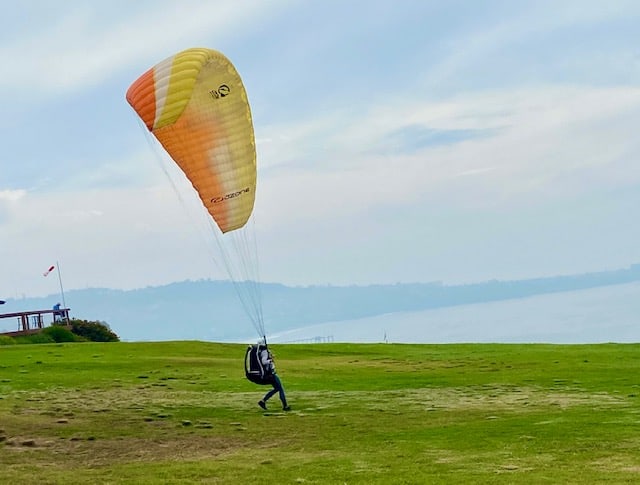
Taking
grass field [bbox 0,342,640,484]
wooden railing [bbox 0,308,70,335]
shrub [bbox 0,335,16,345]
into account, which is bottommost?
grass field [bbox 0,342,640,484]

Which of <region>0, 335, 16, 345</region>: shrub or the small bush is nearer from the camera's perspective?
<region>0, 335, 16, 345</region>: shrub

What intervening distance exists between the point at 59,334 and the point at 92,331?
14.7 feet

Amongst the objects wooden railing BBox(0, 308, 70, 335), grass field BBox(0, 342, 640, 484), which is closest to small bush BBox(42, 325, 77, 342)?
wooden railing BBox(0, 308, 70, 335)

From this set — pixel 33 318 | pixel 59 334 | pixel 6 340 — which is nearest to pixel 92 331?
pixel 33 318

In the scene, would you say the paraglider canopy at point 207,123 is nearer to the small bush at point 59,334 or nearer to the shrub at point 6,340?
the shrub at point 6,340

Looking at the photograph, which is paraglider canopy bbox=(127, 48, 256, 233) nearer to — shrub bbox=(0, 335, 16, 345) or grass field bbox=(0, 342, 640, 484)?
grass field bbox=(0, 342, 640, 484)

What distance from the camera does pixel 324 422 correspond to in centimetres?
2300

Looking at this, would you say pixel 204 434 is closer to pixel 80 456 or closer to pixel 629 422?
pixel 80 456

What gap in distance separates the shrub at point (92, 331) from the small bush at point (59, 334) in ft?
9.21

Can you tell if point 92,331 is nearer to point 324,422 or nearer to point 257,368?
point 257,368

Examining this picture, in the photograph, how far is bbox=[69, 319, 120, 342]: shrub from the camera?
2418 inches

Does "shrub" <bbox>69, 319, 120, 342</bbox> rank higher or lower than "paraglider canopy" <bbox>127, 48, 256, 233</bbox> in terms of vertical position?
lower

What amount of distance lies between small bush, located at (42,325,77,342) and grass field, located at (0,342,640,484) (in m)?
14.8

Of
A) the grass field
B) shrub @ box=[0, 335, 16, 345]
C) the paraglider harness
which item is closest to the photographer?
the grass field
